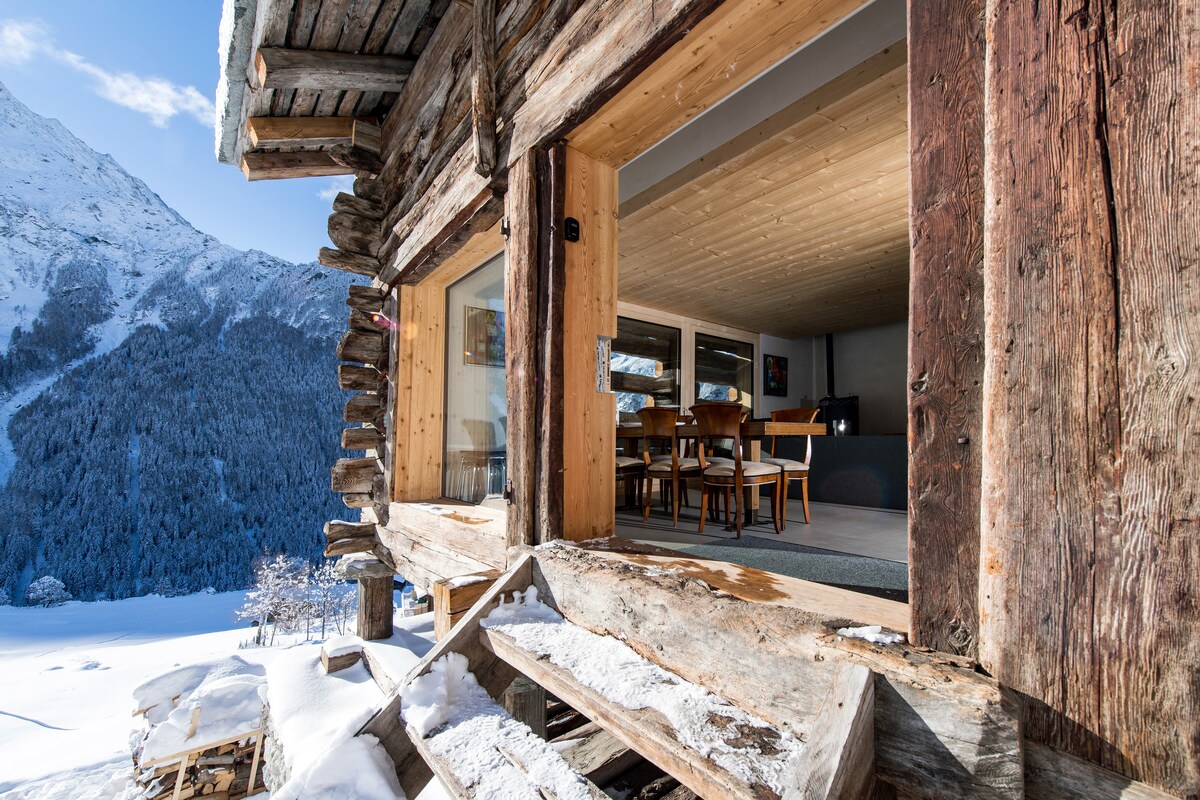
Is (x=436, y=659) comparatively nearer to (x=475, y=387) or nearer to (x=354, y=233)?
(x=475, y=387)

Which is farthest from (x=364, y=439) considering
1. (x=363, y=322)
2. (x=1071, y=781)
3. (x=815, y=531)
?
(x=1071, y=781)

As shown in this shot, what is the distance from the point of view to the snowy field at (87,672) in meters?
11.0

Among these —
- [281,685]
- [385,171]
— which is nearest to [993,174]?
[385,171]

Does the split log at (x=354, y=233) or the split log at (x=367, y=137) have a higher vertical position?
the split log at (x=367, y=137)

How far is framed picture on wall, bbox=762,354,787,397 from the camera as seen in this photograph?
9062mm

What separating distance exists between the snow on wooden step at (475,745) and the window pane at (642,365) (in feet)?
18.5

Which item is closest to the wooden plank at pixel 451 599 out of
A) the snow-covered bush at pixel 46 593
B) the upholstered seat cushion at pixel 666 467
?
the upholstered seat cushion at pixel 666 467

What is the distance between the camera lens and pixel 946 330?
42.3 inches

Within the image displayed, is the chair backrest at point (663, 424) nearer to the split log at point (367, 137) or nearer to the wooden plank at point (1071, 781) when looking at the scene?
the wooden plank at point (1071, 781)

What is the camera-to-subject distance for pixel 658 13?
1821mm

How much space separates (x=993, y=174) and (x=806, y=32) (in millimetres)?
1142

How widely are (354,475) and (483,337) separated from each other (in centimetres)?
184

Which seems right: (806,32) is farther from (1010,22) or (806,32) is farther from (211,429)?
(211,429)

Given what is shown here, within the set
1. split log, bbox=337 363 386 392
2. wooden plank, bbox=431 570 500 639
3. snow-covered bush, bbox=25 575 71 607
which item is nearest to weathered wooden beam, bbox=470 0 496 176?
wooden plank, bbox=431 570 500 639
